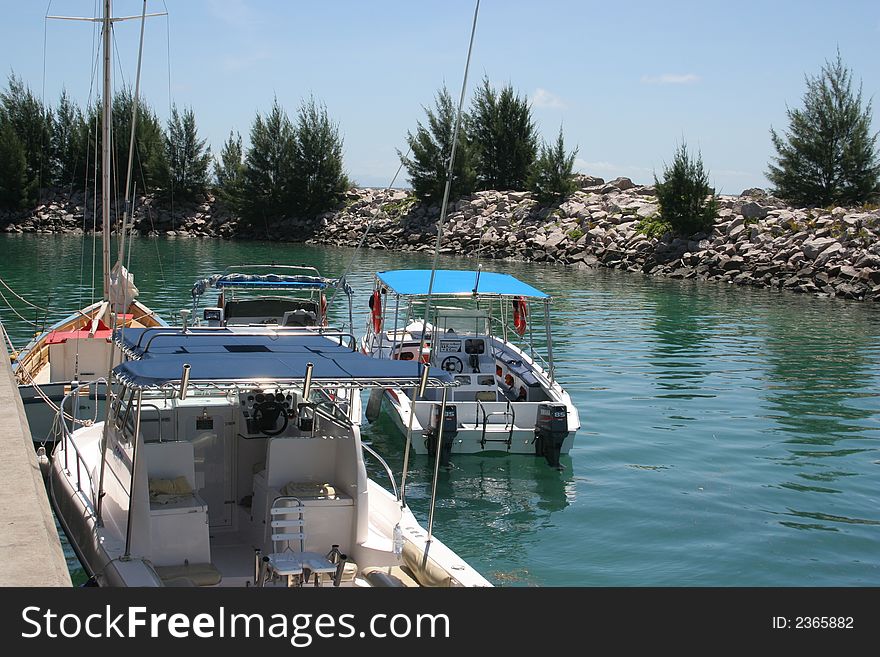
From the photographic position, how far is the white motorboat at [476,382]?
46.8 feet

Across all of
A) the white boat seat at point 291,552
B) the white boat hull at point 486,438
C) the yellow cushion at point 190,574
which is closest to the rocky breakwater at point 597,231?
the white boat hull at point 486,438

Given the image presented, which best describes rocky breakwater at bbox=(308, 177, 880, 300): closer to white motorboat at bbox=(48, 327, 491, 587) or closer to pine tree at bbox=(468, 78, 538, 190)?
pine tree at bbox=(468, 78, 538, 190)

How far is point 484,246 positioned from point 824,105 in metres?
20.9

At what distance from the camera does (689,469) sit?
579 inches

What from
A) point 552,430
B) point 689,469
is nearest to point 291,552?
point 552,430

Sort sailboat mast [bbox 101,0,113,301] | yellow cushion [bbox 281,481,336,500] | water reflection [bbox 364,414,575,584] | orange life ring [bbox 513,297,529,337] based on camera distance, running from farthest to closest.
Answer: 1. sailboat mast [bbox 101,0,113,301]
2. orange life ring [bbox 513,297,529,337]
3. water reflection [bbox 364,414,575,584]
4. yellow cushion [bbox 281,481,336,500]

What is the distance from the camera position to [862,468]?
49.0 ft

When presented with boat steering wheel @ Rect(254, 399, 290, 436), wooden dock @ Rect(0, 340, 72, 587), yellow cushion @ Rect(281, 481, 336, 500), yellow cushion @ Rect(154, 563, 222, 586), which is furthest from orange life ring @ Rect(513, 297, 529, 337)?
yellow cushion @ Rect(154, 563, 222, 586)

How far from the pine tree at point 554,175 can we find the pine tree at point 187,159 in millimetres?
30468

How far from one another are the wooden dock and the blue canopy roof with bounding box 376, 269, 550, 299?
7352 mm

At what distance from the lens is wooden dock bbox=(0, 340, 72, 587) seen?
643 centimetres

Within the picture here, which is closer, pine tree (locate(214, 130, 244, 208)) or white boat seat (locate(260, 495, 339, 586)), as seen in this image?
white boat seat (locate(260, 495, 339, 586))
